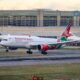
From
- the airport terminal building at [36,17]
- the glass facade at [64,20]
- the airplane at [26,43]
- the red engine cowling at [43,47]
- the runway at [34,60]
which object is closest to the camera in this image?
the runway at [34,60]

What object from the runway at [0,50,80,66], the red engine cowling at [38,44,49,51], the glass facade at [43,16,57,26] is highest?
the glass facade at [43,16,57,26]

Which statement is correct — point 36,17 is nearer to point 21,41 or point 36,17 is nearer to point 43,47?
point 21,41

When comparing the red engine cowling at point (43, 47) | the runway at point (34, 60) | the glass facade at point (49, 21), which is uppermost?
the glass facade at point (49, 21)

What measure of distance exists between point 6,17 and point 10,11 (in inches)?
93.9

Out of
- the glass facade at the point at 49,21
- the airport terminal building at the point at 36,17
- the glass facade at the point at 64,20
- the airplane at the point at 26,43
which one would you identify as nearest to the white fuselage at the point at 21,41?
the airplane at the point at 26,43

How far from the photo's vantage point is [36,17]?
5925 inches

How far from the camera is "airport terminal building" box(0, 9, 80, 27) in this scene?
150m

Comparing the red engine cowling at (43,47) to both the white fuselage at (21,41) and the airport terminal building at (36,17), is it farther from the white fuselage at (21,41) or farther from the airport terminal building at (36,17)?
the airport terminal building at (36,17)

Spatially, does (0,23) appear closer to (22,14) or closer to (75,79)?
(22,14)

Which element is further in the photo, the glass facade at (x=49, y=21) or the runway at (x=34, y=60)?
the glass facade at (x=49, y=21)

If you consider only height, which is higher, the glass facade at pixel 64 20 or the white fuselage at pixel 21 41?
the glass facade at pixel 64 20

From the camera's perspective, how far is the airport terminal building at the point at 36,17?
14950 cm

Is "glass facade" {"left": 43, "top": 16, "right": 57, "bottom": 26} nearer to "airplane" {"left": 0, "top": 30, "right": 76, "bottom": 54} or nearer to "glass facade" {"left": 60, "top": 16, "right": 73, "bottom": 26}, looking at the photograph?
"glass facade" {"left": 60, "top": 16, "right": 73, "bottom": 26}

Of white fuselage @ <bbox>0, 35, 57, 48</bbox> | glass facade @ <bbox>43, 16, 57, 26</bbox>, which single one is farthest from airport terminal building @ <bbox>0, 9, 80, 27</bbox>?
white fuselage @ <bbox>0, 35, 57, 48</bbox>
